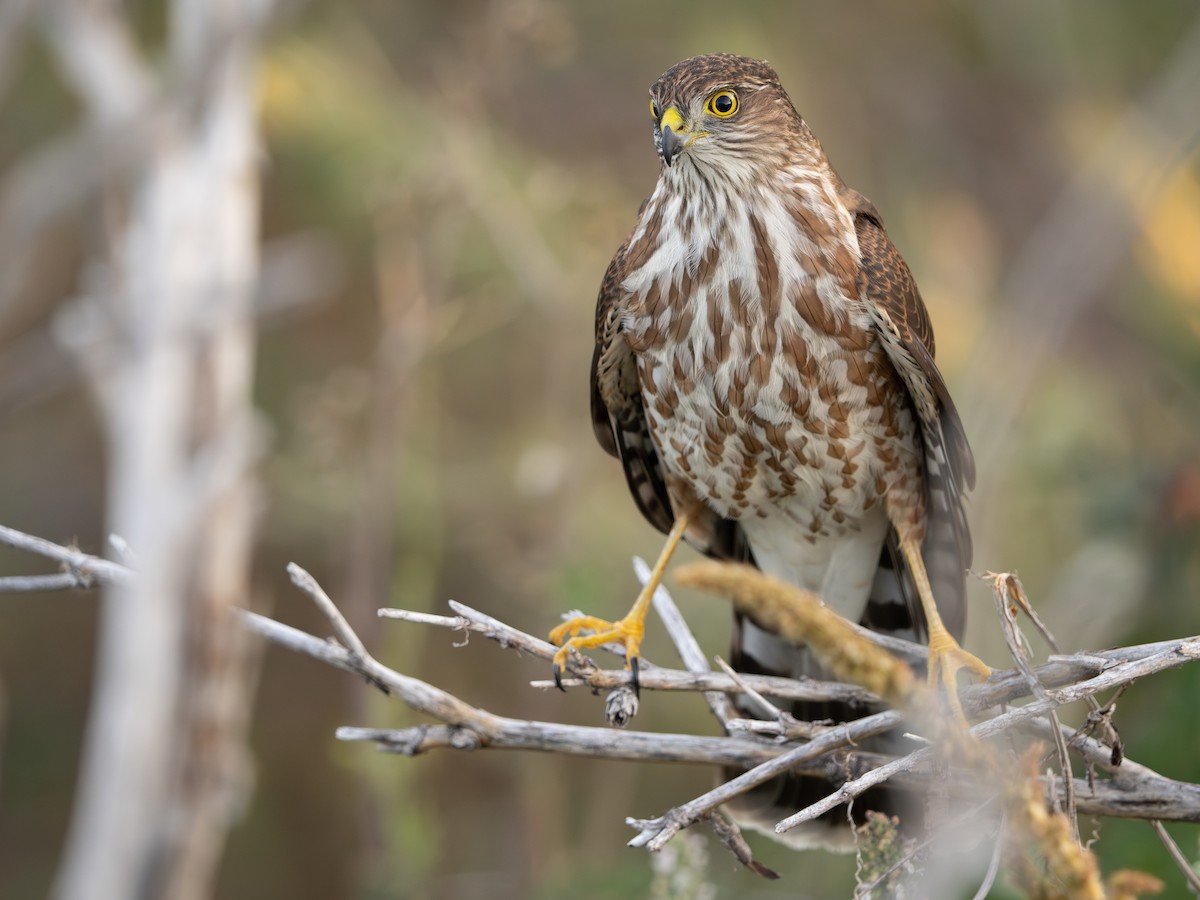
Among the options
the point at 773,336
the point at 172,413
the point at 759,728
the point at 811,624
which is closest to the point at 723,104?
the point at 773,336

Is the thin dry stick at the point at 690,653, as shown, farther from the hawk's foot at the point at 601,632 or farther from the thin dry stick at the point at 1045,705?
the thin dry stick at the point at 1045,705

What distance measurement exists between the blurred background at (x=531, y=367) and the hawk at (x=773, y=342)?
66cm

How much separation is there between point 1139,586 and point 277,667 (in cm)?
525

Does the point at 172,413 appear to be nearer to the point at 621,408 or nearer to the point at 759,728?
the point at 621,408

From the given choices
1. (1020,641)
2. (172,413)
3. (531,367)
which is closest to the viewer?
(1020,641)

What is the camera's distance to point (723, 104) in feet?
10.6

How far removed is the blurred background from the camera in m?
4.63

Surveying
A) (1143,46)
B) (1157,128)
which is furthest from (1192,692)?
(1143,46)

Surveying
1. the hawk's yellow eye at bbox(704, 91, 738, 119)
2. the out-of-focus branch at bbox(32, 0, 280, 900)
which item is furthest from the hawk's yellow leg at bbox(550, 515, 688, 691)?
the out-of-focus branch at bbox(32, 0, 280, 900)

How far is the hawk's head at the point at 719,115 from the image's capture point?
3201mm

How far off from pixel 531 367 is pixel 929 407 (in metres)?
4.35

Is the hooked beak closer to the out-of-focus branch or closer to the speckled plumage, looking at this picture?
the speckled plumage

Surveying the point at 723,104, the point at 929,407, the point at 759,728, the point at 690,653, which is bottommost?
the point at 759,728

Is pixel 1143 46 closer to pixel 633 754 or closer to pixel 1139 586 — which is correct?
pixel 1139 586
